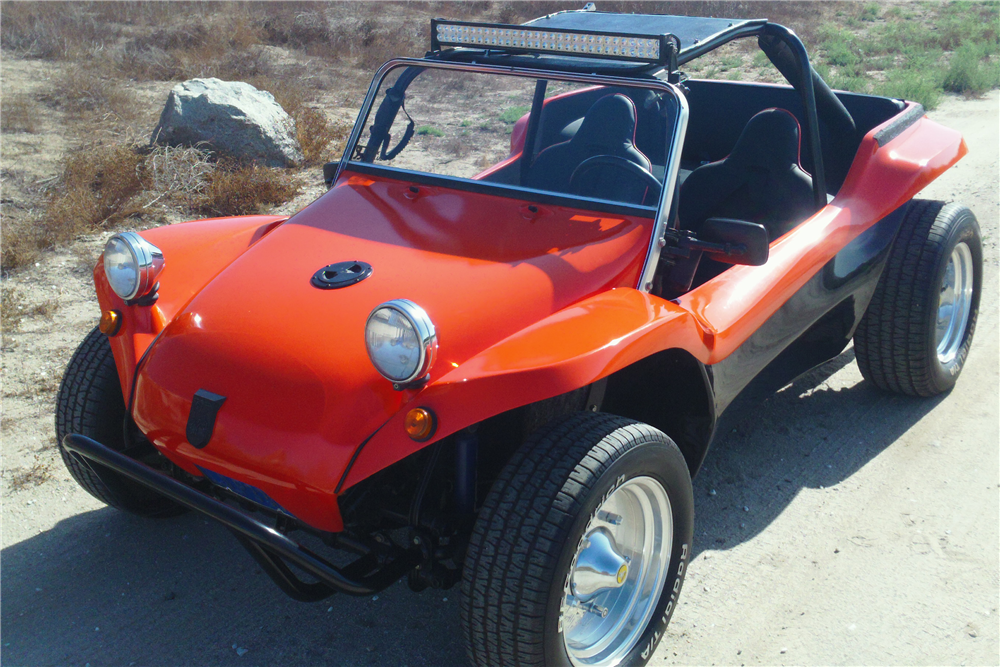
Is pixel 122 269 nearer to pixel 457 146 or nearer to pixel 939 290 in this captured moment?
pixel 457 146

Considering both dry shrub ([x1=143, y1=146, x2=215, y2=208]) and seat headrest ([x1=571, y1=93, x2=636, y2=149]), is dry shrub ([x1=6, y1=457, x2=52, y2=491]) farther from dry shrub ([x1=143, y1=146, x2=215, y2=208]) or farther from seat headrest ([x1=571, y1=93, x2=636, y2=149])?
dry shrub ([x1=143, y1=146, x2=215, y2=208])

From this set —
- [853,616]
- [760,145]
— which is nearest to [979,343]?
[760,145]

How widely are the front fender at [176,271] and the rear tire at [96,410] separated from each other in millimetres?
170

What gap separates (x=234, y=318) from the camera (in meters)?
2.45

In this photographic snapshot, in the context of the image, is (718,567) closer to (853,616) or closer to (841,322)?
(853,616)

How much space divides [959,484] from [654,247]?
175 cm

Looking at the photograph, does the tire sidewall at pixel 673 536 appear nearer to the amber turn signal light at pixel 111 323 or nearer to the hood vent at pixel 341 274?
the hood vent at pixel 341 274

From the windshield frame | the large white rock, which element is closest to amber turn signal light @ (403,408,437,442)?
the windshield frame

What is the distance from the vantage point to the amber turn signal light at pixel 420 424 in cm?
203

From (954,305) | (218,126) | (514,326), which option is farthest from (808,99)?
(218,126)

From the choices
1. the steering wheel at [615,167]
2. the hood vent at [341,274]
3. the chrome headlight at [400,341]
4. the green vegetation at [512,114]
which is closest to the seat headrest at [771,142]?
the steering wheel at [615,167]

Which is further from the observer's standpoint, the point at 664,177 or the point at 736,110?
the point at 736,110

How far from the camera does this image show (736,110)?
4.67 metres

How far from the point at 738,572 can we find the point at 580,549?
925 millimetres
